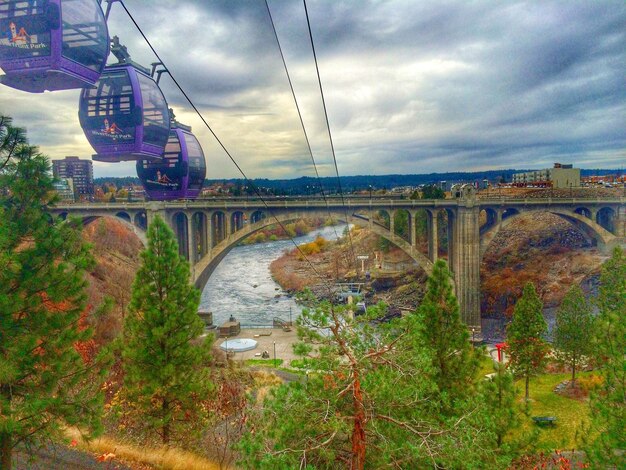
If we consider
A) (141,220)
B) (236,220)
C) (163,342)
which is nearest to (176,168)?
(163,342)

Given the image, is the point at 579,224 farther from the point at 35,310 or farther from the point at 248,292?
the point at 35,310

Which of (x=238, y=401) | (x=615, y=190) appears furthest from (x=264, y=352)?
(x=615, y=190)

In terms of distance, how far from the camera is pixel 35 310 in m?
3.97

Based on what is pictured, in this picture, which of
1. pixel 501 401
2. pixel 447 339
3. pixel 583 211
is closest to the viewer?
pixel 501 401

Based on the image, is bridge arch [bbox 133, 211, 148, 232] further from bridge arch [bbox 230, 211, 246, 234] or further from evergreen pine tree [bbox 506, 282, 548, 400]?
evergreen pine tree [bbox 506, 282, 548, 400]

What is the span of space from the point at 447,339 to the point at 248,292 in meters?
25.0

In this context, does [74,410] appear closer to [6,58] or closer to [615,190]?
[6,58]

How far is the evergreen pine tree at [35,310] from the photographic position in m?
3.70

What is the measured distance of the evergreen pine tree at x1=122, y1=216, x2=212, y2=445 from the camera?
6.14 meters

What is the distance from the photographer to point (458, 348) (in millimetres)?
6758

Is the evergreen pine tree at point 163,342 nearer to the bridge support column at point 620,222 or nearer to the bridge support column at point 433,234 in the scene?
the bridge support column at point 433,234

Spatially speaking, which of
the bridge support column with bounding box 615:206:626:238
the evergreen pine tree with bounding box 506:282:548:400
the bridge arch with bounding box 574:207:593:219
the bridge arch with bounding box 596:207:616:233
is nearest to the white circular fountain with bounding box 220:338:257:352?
the evergreen pine tree with bounding box 506:282:548:400

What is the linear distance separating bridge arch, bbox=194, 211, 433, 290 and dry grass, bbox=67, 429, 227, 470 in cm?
817

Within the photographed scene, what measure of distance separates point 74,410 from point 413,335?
3053 millimetres
